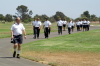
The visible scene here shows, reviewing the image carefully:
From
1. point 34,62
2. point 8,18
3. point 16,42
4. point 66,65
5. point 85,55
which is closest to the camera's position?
point 66,65

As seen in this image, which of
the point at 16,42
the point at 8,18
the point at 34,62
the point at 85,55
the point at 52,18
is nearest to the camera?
the point at 34,62

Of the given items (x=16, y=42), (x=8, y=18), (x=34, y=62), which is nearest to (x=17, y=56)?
(x=16, y=42)

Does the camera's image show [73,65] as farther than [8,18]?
No

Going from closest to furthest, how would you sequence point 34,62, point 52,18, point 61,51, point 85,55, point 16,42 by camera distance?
point 34,62 → point 16,42 → point 85,55 → point 61,51 → point 52,18

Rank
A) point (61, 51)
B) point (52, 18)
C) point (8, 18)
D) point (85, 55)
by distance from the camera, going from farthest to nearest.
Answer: point (52, 18) → point (8, 18) → point (61, 51) → point (85, 55)

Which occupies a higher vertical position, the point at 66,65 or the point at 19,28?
the point at 19,28

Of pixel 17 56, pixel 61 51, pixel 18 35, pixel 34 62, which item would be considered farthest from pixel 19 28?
pixel 61 51

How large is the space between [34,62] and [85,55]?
11.0 ft

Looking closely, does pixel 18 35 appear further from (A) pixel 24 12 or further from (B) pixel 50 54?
(A) pixel 24 12

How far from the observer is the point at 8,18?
143 metres

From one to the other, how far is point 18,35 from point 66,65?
3318mm

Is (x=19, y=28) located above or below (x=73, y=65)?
above

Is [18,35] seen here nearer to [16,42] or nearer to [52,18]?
[16,42]

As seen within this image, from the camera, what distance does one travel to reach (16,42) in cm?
1398
